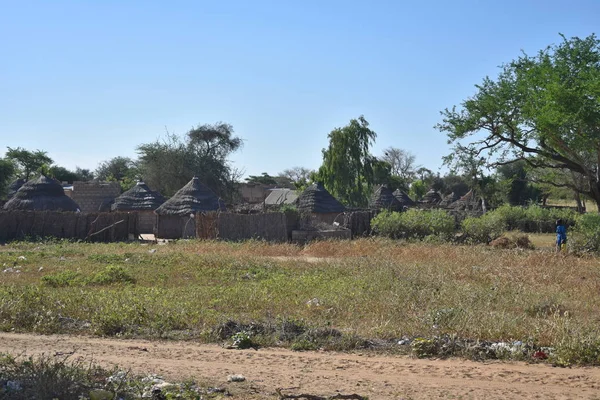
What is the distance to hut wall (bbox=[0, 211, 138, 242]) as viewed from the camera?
2569 cm

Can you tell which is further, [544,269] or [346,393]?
[544,269]

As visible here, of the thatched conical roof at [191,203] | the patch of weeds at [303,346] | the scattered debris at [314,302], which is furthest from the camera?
the thatched conical roof at [191,203]

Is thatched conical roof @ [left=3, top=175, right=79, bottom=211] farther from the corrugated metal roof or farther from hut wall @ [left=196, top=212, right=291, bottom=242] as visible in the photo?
the corrugated metal roof

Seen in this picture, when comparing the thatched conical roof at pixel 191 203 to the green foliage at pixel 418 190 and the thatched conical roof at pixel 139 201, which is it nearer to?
the thatched conical roof at pixel 139 201

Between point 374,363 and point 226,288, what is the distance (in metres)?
5.36

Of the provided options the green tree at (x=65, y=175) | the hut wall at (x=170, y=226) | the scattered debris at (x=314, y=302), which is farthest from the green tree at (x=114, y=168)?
the scattered debris at (x=314, y=302)

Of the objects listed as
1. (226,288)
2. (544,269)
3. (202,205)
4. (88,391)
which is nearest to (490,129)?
(544,269)

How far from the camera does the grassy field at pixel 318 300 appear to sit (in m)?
8.05

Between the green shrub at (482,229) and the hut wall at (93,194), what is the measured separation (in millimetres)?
23414

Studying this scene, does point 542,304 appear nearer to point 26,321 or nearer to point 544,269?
point 544,269

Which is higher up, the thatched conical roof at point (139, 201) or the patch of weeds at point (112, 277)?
the thatched conical roof at point (139, 201)

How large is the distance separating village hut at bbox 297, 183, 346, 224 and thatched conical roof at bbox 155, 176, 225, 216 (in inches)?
157

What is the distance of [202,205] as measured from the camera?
29.2 m

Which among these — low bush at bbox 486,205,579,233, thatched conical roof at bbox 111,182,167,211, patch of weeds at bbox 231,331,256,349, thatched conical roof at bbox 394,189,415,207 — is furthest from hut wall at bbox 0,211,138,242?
thatched conical roof at bbox 394,189,415,207
